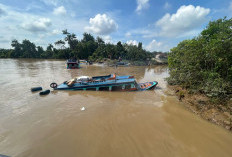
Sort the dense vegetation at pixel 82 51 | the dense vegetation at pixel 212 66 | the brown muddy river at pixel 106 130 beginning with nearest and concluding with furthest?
the brown muddy river at pixel 106 130
the dense vegetation at pixel 212 66
the dense vegetation at pixel 82 51

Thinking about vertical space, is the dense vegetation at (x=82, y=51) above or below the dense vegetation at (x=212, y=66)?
above

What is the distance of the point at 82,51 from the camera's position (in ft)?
198

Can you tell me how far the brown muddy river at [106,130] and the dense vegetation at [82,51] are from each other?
1539 inches

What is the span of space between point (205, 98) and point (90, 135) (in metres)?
7.65

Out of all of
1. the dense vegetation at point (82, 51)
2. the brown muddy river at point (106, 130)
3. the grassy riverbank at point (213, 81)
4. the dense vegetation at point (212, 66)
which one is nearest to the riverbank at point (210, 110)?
the grassy riverbank at point (213, 81)

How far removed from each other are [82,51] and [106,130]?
62.5 meters

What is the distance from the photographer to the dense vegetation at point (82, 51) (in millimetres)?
46062

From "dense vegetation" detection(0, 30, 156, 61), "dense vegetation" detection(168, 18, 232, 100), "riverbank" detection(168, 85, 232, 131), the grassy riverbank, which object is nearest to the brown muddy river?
"riverbank" detection(168, 85, 232, 131)

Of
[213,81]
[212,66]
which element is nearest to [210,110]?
[213,81]

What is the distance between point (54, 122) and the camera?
548 centimetres

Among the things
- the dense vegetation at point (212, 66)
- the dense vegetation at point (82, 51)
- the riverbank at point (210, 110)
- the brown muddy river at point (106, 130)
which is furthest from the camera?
the dense vegetation at point (82, 51)

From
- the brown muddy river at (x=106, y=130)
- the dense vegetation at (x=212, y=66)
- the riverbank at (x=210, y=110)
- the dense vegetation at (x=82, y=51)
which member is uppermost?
the dense vegetation at (x=82, y=51)

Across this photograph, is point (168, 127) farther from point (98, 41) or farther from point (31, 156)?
point (98, 41)

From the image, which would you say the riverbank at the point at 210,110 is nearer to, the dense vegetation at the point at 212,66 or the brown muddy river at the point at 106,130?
the brown muddy river at the point at 106,130
